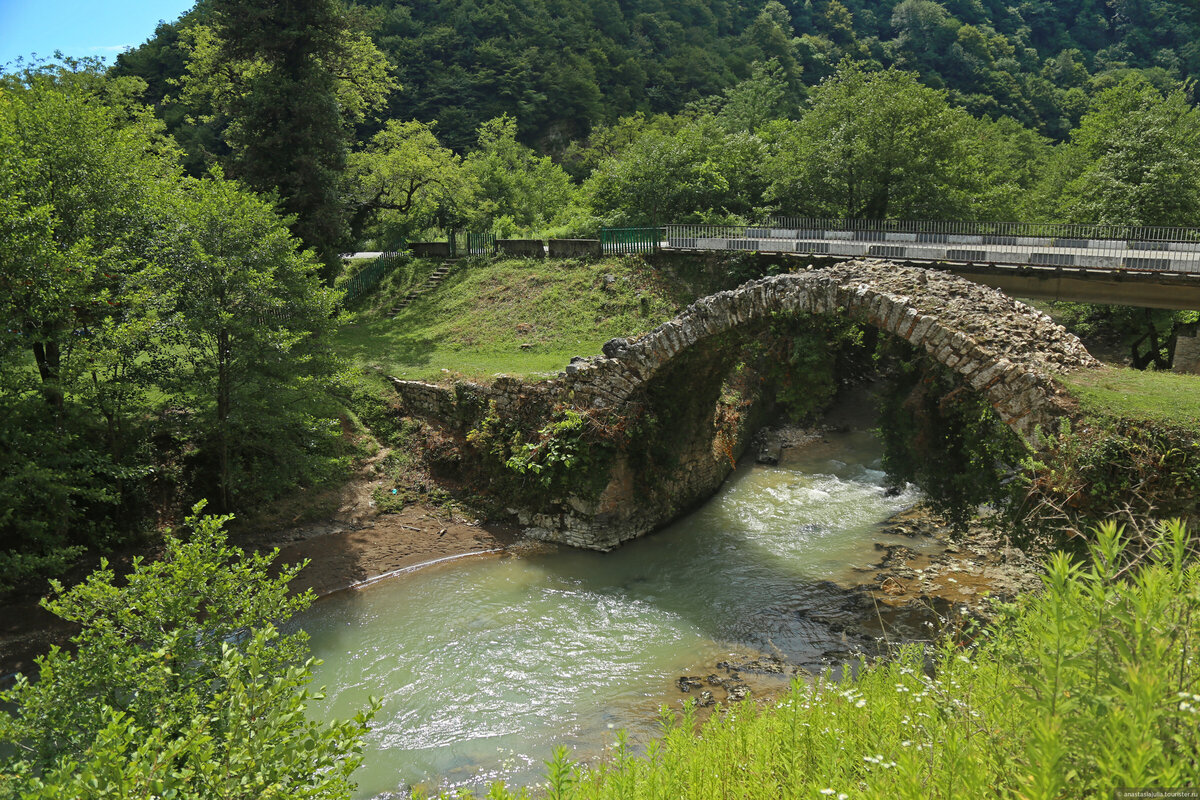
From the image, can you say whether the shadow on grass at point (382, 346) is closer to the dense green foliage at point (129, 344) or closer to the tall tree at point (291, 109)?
the tall tree at point (291, 109)

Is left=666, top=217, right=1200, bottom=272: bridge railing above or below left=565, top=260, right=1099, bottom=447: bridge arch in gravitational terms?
above

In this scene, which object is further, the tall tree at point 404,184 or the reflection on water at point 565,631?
the tall tree at point 404,184

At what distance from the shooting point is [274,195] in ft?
62.2

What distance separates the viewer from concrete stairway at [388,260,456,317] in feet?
92.7

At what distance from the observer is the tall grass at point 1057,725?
8.69 feet

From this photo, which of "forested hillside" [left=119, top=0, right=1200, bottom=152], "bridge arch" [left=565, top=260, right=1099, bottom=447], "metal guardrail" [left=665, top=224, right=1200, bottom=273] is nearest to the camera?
"bridge arch" [left=565, top=260, right=1099, bottom=447]

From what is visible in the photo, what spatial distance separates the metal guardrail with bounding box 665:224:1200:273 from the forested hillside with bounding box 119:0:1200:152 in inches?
1492

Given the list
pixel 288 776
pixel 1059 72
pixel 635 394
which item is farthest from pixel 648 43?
pixel 288 776

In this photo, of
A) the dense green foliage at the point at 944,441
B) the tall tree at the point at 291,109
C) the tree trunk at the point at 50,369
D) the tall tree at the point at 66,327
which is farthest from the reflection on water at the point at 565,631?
the tall tree at the point at 291,109

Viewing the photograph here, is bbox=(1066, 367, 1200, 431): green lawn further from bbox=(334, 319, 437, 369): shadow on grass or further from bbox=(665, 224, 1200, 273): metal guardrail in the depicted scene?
bbox=(334, 319, 437, 369): shadow on grass

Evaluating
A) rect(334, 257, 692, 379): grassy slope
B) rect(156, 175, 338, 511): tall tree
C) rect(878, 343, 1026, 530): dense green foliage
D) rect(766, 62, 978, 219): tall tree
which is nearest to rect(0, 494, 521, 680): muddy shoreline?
rect(156, 175, 338, 511): tall tree

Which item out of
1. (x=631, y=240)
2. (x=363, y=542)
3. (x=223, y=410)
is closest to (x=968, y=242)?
(x=631, y=240)

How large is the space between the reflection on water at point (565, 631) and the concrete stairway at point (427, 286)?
15859 mm

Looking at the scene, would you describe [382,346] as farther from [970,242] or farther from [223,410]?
[970,242]
